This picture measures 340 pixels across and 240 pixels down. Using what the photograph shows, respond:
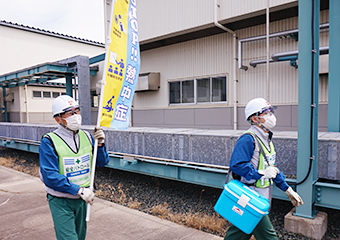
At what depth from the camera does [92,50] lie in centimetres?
2505

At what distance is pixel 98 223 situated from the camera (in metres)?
4.63

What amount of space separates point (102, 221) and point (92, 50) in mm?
22665

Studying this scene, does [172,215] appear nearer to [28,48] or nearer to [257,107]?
[257,107]

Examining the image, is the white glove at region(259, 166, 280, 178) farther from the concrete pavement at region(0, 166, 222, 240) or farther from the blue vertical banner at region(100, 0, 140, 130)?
the concrete pavement at region(0, 166, 222, 240)

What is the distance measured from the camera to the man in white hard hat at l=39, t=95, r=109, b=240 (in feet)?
8.19

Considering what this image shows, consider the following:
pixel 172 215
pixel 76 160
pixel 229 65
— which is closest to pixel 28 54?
pixel 229 65

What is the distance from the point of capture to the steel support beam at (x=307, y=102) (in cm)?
381

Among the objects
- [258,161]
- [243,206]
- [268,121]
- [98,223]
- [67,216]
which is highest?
[268,121]

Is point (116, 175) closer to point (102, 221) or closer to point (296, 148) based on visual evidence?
point (102, 221)

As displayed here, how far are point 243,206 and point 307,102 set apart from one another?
2129 millimetres

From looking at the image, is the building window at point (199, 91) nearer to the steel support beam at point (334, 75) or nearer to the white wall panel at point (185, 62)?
the white wall panel at point (185, 62)

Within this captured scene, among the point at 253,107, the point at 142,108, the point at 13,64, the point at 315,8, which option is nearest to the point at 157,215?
the point at 253,107

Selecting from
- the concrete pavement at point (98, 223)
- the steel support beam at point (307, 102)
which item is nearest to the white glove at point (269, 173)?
the steel support beam at point (307, 102)

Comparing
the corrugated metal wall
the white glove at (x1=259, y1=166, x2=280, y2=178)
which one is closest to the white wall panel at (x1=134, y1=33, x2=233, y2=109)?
the corrugated metal wall
